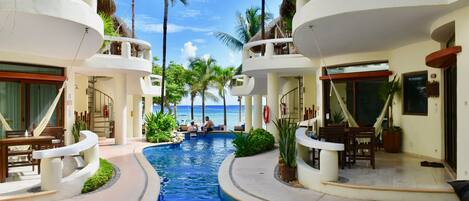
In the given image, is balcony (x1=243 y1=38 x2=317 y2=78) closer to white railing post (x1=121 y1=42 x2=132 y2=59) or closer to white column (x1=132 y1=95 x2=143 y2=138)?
white railing post (x1=121 y1=42 x2=132 y2=59)

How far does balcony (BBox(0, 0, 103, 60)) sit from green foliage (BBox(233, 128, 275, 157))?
5.35 meters

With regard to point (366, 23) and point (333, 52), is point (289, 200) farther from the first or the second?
point (333, 52)

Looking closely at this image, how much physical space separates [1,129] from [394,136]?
10912 mm

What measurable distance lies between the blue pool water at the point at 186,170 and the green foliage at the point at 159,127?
1.98 ft

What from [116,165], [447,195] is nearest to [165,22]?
[116,165]

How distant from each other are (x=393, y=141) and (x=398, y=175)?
347cm

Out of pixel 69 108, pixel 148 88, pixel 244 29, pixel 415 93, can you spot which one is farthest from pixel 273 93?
pixel 244 29

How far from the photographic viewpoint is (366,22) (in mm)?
7680

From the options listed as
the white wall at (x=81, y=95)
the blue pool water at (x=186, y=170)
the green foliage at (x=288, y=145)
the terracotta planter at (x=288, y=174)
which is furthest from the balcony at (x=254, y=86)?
the terracotta planter at (x=288, y=174)

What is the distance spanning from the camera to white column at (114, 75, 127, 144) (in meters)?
15.4

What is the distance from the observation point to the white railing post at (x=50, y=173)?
253 inches

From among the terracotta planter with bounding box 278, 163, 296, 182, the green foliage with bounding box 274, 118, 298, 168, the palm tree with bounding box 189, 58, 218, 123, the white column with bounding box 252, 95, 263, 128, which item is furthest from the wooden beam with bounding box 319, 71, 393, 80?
the palm tree with bounding box 189, 58, 218, 123

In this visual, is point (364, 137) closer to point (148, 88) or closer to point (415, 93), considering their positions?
point (415, 93)

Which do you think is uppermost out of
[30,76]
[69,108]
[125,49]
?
[125,49]
